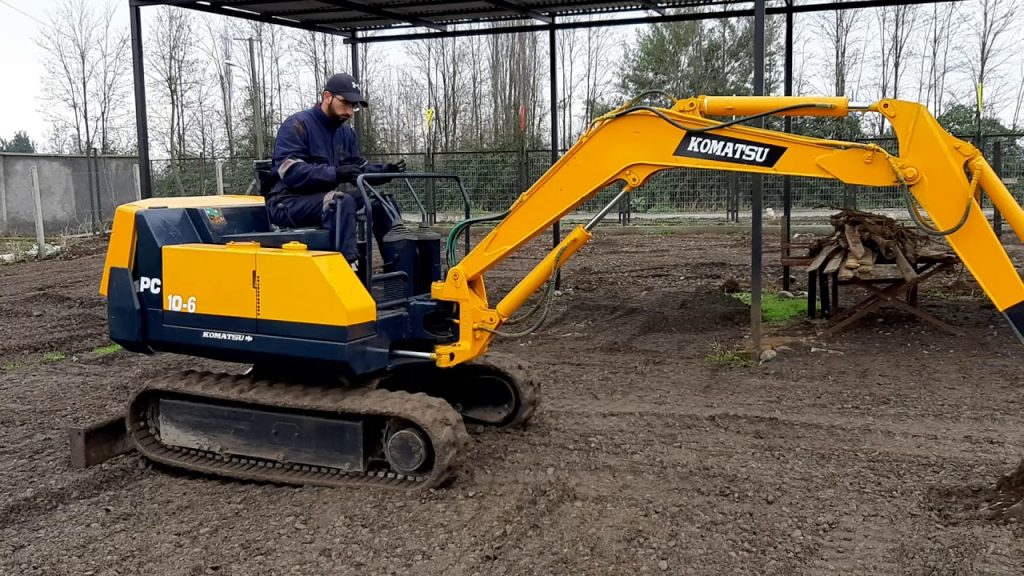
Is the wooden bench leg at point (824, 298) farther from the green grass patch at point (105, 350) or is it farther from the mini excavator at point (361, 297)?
the green grass patch at point (105, 350)

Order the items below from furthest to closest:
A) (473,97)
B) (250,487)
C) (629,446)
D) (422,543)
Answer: (473,97), (629,446), (250,487), (422,543)

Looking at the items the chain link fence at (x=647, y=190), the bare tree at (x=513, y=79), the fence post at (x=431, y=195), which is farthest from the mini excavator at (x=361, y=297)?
the bare tree at (x=513, y=79)

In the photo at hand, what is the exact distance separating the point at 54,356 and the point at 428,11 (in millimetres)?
5654

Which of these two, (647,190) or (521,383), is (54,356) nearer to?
(521,383)

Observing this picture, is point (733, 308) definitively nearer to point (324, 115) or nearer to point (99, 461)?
point (324, 115)

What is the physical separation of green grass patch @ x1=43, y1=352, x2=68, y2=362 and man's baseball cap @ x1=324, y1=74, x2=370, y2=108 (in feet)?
16.4

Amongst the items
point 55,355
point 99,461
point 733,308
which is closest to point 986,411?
point 733,308

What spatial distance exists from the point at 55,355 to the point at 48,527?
16.0 ft

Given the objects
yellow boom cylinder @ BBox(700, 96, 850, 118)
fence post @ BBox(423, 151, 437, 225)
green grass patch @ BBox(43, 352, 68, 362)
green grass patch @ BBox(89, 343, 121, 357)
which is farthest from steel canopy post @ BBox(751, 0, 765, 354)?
fence post @ BBox(423, 151, 437, 225)

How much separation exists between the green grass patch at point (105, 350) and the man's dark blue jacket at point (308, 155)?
4.38m

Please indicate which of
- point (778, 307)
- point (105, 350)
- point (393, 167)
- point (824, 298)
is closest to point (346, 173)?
point (393, 167)

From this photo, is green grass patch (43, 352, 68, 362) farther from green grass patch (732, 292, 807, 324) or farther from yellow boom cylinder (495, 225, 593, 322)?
green grass patch (732, 292, 807, 324)

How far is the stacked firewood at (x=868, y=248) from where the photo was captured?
8844mm

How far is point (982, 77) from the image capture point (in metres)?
25.7
